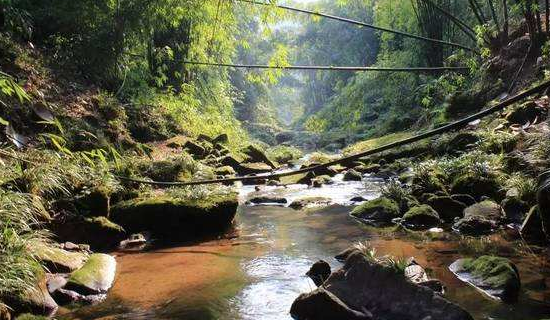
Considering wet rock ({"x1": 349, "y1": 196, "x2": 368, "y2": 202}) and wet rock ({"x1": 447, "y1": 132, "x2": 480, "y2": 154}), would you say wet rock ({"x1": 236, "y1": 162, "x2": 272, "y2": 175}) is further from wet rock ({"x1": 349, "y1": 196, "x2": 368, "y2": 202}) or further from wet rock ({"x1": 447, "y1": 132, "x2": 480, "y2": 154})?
wet rock ({"x1": 447, "y1": 132, "x2": 480, "y2": 154})

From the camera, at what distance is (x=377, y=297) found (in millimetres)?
4148

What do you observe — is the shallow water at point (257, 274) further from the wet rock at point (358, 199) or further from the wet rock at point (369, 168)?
the wet rock at point (369, 168)

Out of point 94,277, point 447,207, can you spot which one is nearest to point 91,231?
point 94,277

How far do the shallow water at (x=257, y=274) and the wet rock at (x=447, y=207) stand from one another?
140 cm

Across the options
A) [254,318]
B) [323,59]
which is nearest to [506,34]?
[254,318]

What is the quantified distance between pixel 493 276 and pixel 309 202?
20.5 feet

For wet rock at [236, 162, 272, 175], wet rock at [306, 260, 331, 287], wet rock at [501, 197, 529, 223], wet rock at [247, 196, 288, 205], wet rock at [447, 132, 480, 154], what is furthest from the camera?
wet rock at [236, 162, 272, 175]

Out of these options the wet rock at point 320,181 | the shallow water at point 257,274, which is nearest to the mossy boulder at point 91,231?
the shallow water at point 257,274

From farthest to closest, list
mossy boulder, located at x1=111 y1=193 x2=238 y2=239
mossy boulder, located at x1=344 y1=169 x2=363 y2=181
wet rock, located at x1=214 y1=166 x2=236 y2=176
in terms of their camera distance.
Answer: mossy boulder, located at x1=344 y1=169 x2=363 y2=181
wet rock, located at x1=214 y1=166 x2=236 y2=176
mossy boulder, located at x1=111 y1=193 x2=238 y2=239

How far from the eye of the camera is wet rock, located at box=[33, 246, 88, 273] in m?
5.20

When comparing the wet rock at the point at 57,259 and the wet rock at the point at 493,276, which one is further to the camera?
the wet rock at the point at 57,259

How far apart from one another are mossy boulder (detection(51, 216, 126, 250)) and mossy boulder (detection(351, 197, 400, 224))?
444 centimetres

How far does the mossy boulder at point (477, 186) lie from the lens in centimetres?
831

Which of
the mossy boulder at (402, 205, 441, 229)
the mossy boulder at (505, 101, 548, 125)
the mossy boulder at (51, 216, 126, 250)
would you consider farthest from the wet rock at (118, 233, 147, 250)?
the mossy boulder at (505, 101, 548, 125)
